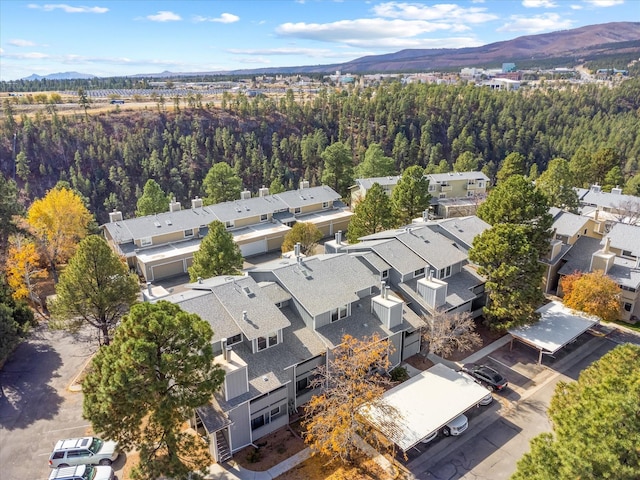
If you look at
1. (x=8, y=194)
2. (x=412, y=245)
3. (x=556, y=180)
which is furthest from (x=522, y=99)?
(x=8, y=194)

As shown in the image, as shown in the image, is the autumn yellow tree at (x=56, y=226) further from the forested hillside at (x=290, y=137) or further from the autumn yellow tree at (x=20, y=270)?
the forested hillside at (x=290, y=137)

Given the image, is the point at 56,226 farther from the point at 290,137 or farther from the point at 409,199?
the point at 290,137

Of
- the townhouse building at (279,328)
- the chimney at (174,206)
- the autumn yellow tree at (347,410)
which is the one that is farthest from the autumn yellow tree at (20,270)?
the autumn yellow tree at (347,410)

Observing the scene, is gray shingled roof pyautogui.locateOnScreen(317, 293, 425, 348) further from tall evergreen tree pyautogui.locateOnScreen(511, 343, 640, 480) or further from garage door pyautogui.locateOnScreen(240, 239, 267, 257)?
garage door pyautogui.locateOnScreen(240, 239, 267, 257)

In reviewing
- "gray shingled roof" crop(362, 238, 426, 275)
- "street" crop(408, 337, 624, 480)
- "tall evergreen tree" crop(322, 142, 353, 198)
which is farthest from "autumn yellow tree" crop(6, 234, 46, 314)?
"tall evergreen tree" crop(322, 142, 353, 198)

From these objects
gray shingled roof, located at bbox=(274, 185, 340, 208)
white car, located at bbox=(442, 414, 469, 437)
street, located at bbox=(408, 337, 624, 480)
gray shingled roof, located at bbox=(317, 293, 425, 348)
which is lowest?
street, located at bbox=(408, 337, 624, 480)

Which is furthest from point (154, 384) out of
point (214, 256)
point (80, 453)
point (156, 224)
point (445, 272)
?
point (156, 224)
